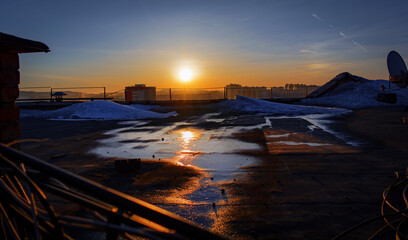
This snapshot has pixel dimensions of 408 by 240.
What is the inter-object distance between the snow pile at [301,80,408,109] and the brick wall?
26193 millimetres

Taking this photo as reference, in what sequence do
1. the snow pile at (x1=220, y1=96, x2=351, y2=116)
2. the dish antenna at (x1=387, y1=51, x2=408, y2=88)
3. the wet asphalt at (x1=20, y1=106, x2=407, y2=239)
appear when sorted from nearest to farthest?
the wet asphalt at (x1=20, y1=106, x2=407, y2=239)
the dish antenna at (x1=387, y1=51, x2=408, y2=88)
the snow pile at (x1=220, y1=96, x2=351, y2=116)

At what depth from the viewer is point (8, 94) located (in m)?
3.10

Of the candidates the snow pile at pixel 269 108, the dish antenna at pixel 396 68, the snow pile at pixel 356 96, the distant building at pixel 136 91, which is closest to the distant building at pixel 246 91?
the snow pile at pixel 269 108

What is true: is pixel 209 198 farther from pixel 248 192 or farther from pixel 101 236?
pixel 101 236

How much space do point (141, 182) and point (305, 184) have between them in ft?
8.37

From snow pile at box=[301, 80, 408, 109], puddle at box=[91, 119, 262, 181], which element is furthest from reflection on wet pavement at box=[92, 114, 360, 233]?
snow pile at box=[301, 80, 408, 109]

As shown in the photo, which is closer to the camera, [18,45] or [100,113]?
[18,45]

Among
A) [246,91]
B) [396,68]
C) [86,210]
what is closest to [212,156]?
[86,210]

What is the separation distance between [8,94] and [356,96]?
31195 mm

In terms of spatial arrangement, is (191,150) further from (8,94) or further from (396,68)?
(396,68)

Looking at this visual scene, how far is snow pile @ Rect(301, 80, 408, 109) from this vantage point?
26.7m

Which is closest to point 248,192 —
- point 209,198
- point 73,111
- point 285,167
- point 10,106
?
point 209,198

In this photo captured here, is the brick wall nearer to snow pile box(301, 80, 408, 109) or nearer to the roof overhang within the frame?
the roof overhang

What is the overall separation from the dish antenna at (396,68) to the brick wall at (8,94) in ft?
68.8
